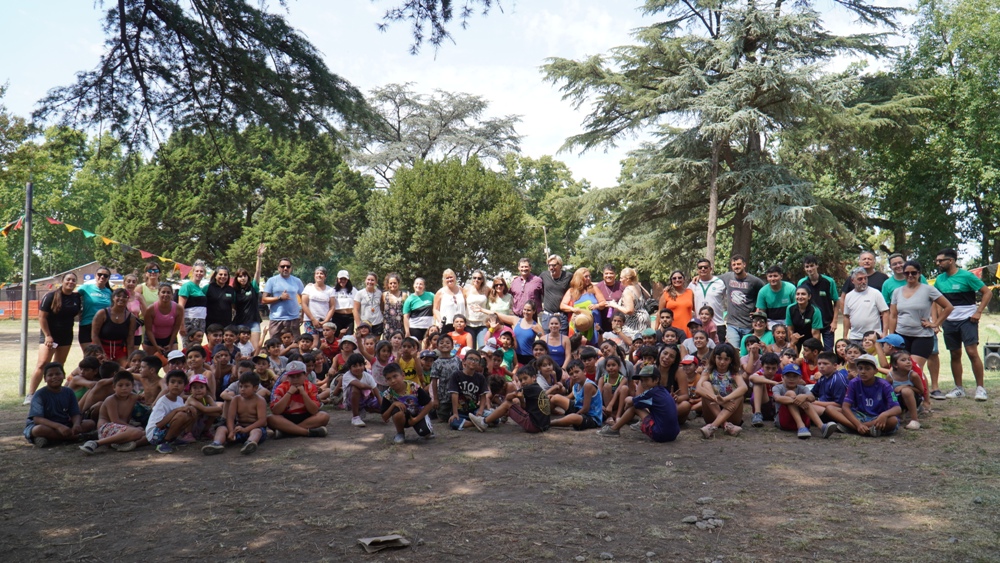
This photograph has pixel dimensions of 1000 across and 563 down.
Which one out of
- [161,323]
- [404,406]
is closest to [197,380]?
[404,406]

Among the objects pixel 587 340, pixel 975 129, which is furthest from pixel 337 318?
pixel 975 129

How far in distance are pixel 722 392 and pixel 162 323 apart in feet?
19.4

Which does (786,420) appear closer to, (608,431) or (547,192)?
(608,431)

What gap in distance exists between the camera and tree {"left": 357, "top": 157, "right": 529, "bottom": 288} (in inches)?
1280

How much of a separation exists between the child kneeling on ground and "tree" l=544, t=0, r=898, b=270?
15417 mm

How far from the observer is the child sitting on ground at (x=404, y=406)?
6.44m

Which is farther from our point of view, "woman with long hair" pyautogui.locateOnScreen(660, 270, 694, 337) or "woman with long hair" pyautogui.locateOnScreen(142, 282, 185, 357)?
"woman with long hair" pyautogui.locateOnScreen(660, 270, 694, 337)

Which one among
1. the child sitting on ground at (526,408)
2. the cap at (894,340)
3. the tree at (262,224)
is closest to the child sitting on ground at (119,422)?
the child sitting on ground at (526,408)

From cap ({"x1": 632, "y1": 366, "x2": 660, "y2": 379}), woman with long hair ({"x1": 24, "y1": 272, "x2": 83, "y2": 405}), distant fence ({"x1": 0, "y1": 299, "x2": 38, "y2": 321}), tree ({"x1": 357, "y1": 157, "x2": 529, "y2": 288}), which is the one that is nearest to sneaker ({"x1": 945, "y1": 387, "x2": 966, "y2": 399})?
cap ({"x1": 632, "y1": 366, "x2": 660, "y2": 379})

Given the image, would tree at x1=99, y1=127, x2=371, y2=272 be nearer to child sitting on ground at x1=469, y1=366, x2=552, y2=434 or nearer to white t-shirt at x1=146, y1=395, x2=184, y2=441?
white t-shirt at x1=146, y1=395, x2=184, y2=441

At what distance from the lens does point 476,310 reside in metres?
9.30

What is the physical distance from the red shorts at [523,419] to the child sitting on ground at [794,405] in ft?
7.29

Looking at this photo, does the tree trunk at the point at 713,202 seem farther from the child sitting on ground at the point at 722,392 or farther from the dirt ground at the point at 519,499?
the dirt ground at the point at 519,499

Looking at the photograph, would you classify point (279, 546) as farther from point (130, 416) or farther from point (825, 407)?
point (825, 407)
